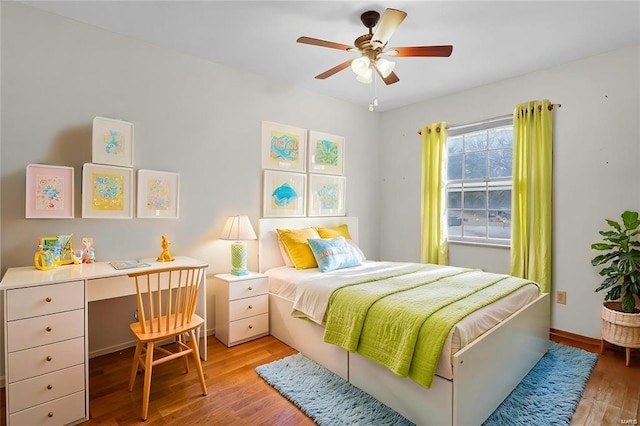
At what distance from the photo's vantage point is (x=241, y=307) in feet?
9.16

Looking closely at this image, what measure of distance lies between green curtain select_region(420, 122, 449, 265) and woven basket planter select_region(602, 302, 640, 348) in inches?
60.8

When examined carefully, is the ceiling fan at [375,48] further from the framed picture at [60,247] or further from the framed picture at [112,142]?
the framed picture at [60,247]

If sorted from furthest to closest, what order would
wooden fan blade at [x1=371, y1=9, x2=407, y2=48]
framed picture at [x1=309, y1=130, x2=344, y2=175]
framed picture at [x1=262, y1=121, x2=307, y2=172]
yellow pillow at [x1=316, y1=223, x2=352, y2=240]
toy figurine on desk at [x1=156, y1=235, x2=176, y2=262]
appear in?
framed picture at [x1=309, y1=130, x2=344, y2=175] → yellow pillow at [x1=316, y1=223, x2=352, y2=240] → framed picture at [x1=262, y1=121, x2=307, y2=172] → toy figurine on desk at [x1=156, y1=235, x2=176, y2=262] → wooden fan blade at [x1=371, y1=9, x2=407, y2=48]

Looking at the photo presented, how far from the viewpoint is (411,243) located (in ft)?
13.9

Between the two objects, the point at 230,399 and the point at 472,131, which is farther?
the point at 472,131

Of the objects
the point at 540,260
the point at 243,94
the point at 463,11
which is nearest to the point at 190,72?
the point at 243,94

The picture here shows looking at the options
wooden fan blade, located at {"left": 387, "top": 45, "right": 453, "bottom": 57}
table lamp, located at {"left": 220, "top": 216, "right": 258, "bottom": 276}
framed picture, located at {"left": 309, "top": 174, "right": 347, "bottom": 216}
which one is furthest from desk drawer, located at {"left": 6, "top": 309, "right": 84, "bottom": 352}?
wooden fan blade, located at {"left": 387, "top": 45, "right": 453, "bottom": 57}

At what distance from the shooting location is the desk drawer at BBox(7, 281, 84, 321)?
1630mm

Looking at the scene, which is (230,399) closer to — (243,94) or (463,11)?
(243,94)

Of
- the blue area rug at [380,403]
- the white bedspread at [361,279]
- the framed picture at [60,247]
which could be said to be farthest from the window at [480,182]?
the framed picture at [60,247]

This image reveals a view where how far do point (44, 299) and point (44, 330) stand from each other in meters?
0.17

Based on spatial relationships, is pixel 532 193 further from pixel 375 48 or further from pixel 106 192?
pixel 106 192

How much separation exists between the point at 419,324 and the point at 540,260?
6.94ft

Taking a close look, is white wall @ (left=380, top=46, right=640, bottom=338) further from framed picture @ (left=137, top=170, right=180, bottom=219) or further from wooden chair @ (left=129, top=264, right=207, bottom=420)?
framed picture @ (left=137, top=170, right=180, bottom=219)
